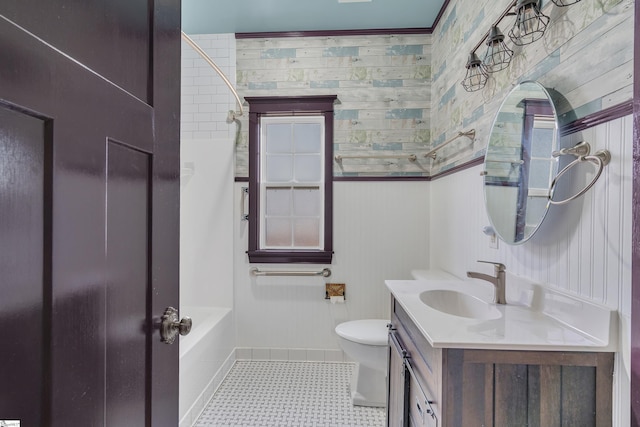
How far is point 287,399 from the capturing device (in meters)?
2.12

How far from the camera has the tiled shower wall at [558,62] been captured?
0.93 meters

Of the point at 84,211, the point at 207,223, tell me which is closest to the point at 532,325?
the point at 84,211

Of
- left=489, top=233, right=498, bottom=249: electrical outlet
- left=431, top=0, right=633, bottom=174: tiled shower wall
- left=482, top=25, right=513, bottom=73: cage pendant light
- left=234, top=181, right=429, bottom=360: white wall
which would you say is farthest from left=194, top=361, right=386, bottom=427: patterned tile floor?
left=482, top=25, right=513, bottom=73: cage pendant light

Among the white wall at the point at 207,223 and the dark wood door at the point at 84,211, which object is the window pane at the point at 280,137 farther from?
the dark wood door at the point at 84,211

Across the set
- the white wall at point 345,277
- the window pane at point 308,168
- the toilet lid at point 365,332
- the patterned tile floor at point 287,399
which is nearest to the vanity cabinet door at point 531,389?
the toilet lid at point 365,332

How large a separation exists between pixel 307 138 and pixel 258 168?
19.0 inches

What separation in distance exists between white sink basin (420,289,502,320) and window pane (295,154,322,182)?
148 centimetres

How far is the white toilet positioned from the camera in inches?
77.5

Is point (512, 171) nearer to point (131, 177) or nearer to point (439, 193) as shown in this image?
point (439, 193)

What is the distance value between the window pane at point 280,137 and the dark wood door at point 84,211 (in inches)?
73.9

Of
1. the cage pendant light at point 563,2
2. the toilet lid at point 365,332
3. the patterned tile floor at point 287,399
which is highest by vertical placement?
the cage pendant light at point 563,2

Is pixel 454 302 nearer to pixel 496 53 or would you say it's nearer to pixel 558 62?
pixel 558 62

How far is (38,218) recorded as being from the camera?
477mm

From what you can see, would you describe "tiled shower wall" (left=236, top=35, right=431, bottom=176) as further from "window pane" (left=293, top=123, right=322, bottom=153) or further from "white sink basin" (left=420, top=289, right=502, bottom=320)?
"white sink basin" (left=420, top=289, right=502, bottom=320)
